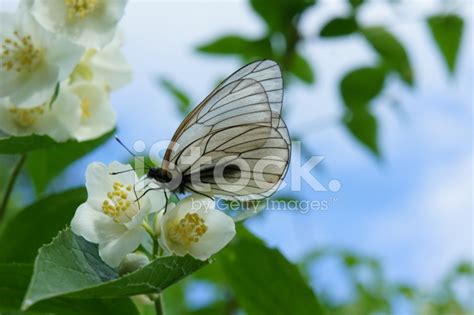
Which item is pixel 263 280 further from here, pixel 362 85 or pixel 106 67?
pixel 362 85

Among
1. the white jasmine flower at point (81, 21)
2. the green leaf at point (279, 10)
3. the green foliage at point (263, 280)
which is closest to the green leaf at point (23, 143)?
the white jasmine flower at point (81, 21)

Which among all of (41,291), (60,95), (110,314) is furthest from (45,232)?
(41,291)

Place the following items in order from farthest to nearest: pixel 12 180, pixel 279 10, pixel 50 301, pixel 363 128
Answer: pixel 363 128, pixel 279 10, pixel 12 180, pixel 50 301

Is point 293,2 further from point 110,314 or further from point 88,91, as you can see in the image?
point 110,314

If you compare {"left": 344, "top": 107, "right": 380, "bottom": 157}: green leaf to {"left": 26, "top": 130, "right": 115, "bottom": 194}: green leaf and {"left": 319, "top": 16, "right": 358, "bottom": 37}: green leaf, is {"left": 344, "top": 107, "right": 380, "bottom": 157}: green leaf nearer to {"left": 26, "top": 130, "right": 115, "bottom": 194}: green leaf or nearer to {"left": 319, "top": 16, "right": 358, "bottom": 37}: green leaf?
{"left": 319, "top": 16, "right": 358, "bottom": 37}: green leaf

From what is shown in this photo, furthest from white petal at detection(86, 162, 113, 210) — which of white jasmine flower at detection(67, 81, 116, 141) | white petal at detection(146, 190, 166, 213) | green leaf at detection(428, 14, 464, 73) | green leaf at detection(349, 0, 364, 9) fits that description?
green leaf at detection(428, 14, 464, 73)

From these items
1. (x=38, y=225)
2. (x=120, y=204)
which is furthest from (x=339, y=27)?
(x=120, y=204)
